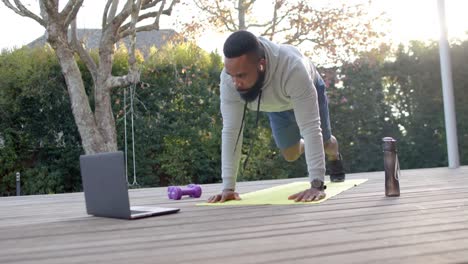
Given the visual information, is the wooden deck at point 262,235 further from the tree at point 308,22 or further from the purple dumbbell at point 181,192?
the tree at point 308,22

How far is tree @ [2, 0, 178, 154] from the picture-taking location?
6691 mm

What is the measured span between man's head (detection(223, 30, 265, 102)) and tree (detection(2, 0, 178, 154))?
4.26 meters

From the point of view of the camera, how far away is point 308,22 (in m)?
8.15

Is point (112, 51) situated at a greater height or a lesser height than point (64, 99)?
greater

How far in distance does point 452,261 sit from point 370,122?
6954mm

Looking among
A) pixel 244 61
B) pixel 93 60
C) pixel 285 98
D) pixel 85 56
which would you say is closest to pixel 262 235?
pixel 244 61

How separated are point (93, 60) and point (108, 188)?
17.4 feet

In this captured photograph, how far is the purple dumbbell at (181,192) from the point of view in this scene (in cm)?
332

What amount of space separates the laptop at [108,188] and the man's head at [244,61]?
645mm

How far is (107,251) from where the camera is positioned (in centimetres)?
149

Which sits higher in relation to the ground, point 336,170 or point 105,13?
point 105,13

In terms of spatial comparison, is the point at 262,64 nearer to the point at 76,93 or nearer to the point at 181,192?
the point at 181,192

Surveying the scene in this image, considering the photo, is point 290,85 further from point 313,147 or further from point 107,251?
point 107,251

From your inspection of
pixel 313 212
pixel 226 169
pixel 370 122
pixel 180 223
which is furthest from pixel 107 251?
pixel 370 122
